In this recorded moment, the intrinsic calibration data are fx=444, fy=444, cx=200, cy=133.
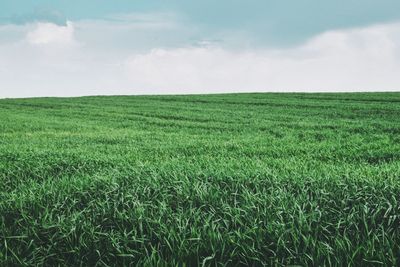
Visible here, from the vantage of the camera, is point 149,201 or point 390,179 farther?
point 390,179

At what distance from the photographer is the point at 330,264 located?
3.00 meters

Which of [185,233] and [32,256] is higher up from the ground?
[185,233]

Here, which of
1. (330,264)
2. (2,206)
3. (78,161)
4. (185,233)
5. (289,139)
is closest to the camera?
(330,264)

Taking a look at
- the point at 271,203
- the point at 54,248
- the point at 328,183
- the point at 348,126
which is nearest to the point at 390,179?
the point at 328,183

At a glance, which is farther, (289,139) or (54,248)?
(289,139)

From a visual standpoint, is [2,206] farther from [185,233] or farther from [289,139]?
[289,139]

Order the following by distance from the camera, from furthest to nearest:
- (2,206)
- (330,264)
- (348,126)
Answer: (348,126) → (2,206) → (330,264)

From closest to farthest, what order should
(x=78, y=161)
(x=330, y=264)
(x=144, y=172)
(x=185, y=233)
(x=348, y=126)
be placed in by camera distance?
(x=330, y=264)
(x=185, y=233)
(x=144, y=172)
(x=78, y=161)
(x=348, y=126)

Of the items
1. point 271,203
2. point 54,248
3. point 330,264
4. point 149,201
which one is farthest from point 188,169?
point 330,264

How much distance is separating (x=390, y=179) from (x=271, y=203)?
178 centimetres

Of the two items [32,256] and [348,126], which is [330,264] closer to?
[32,256]

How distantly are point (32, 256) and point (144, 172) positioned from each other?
2362mm

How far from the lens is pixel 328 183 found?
495 centimetres

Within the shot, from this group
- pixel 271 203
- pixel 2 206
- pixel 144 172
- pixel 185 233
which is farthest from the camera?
pixel 144 172
